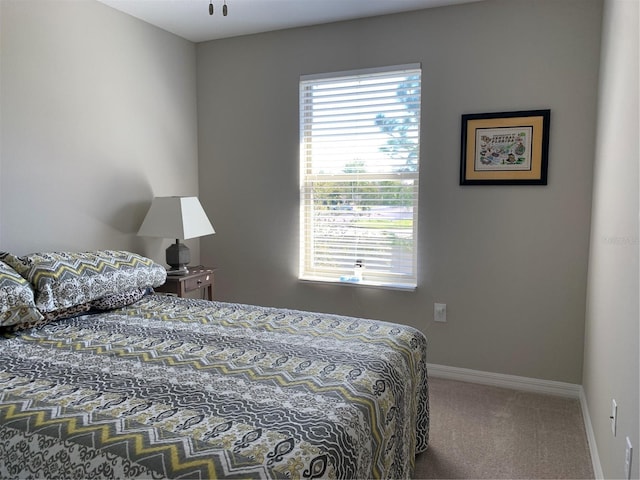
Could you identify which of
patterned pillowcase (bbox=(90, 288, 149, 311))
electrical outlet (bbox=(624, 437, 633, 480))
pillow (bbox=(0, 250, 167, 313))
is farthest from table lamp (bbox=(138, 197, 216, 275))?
electrical outlet (bbox=(624, 437, 633, 480))

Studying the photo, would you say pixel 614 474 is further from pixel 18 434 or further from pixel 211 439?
pixel 18 434

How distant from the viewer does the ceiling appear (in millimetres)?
3027

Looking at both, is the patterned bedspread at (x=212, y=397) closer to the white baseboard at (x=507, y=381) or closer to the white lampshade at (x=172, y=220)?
the white lampshade at (x=172, y=220)

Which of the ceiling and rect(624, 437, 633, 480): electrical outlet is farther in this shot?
the ceiling

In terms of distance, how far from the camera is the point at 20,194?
2.58 m

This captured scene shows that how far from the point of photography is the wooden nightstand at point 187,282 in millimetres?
3152

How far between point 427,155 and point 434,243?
598 millimetres

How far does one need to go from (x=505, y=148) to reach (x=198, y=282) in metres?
2.24

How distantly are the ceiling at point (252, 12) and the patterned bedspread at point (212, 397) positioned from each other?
201cm

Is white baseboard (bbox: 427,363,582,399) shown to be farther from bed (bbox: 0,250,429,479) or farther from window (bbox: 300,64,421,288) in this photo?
bed (bbox: 0,250,429,479)

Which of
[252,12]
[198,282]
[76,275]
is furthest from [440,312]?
[252,12]

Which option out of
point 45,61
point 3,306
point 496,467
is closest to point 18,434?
point 3,306

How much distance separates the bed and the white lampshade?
1.63 ft

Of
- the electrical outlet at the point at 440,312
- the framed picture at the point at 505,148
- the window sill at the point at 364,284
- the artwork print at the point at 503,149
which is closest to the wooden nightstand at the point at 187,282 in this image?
the window sill at the point at 364,284
